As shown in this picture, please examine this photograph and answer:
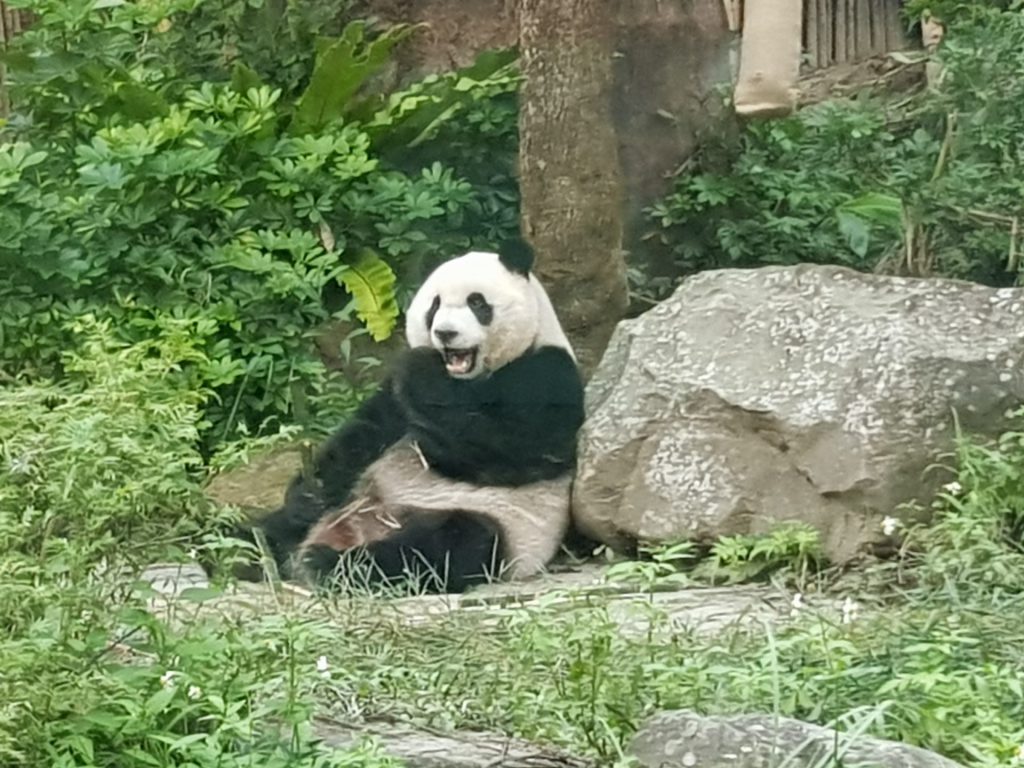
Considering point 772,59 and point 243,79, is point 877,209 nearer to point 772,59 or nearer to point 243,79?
point 772,59

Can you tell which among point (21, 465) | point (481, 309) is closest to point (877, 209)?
point (481, 309)

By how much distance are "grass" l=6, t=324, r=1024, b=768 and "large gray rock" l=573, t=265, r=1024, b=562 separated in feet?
2.17

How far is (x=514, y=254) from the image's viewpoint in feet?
15.2

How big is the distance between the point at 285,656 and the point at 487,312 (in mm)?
1623

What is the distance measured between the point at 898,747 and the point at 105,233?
2837 millimetres

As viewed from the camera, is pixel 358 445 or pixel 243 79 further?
pixel 243 79

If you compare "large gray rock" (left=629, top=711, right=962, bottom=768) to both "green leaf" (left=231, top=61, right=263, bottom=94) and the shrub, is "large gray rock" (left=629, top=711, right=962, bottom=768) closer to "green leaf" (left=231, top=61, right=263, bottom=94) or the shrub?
the shrub

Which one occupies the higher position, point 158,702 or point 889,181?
point 889,181

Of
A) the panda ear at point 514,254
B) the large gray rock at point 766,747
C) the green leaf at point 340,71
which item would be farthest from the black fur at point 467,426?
the large gray rock at point 766,747

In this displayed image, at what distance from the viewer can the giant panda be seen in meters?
4.57

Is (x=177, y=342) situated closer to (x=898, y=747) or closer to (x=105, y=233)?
(x=105, y=233)

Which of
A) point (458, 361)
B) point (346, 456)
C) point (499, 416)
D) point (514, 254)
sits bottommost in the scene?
point (346, 456)

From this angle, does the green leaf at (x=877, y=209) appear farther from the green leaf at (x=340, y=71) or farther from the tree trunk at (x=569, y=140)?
the green leaf at (x=340, y=71)

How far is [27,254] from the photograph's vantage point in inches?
189
